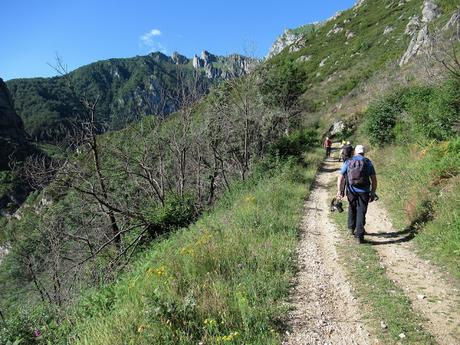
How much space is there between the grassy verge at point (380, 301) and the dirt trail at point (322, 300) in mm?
150

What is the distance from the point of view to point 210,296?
4.52 meters

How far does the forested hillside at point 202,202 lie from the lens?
4621 millimetres

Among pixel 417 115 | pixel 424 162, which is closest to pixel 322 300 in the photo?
pixel 424 162

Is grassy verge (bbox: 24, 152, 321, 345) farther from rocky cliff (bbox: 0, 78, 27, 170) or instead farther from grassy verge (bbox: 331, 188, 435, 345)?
rocky cliff (bbox: 0, 78, 27, 170)

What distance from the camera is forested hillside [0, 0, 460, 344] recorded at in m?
4.62

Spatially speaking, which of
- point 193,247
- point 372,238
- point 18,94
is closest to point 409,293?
point 372,238

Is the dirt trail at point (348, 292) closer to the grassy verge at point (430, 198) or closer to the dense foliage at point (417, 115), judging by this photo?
the grassy verge at point (430, 198)

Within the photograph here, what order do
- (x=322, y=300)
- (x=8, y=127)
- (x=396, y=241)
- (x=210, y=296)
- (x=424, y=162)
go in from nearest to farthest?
(x=210, y=296)
(x=322, y=300)
(x=396, y=241)
(x=424, y=162)
(x=8, y=127)

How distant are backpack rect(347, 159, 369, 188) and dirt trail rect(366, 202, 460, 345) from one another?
3.84 feet

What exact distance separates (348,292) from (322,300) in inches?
17.1

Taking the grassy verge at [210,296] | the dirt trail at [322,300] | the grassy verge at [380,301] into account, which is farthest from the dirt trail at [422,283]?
the grassy verge at [210,296]

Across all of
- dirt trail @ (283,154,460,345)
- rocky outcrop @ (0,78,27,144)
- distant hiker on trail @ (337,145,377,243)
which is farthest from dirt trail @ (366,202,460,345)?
rocky outcrop @ (0,78,27,144)

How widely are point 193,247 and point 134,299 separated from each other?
1.71 metres

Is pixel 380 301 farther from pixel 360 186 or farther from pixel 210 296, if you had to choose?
pixel 360 186
